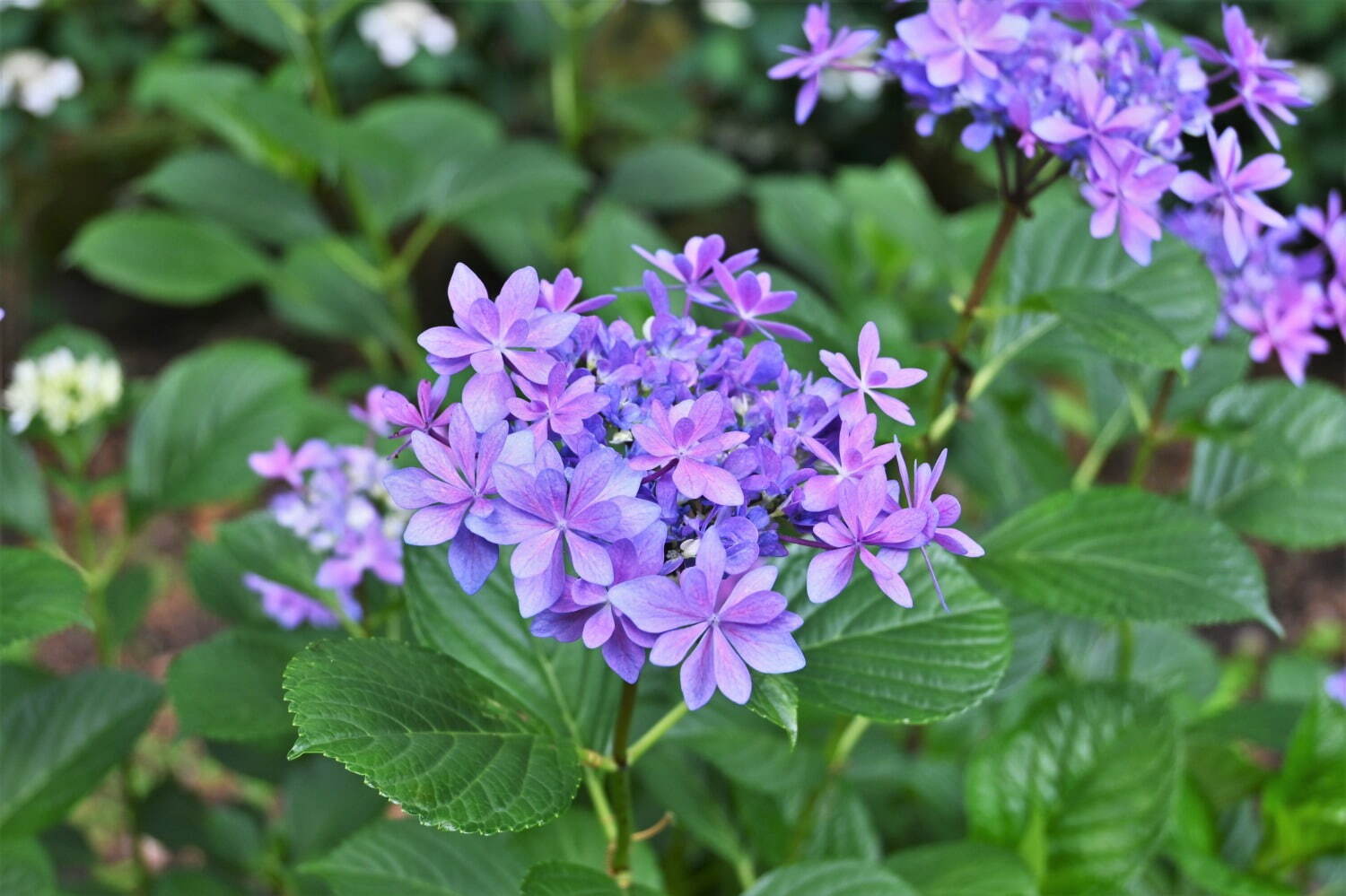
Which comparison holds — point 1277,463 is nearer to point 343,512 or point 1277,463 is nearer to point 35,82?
point 343,512

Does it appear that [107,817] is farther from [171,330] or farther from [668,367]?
[668,367]

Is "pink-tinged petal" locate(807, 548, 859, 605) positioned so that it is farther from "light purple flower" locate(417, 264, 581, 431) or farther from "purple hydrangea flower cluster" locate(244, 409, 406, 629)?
"purple hydrangea flower cluster" locate(244, 409, 406, 629)

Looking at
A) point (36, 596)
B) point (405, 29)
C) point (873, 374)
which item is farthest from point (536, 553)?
point (405, 29)

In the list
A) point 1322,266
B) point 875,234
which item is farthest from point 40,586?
point 875,234

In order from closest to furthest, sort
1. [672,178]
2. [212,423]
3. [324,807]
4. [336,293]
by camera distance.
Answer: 1. [324,807]
2. [212,423]
3. [336,293]
4. [672,178]

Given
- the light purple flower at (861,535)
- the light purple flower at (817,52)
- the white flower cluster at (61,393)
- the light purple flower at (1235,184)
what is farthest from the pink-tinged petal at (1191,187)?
the white flower cluster at (61,393)

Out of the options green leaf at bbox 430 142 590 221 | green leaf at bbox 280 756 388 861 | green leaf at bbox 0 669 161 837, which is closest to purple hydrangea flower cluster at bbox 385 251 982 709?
green leaf at bbox 0 669 161 837
